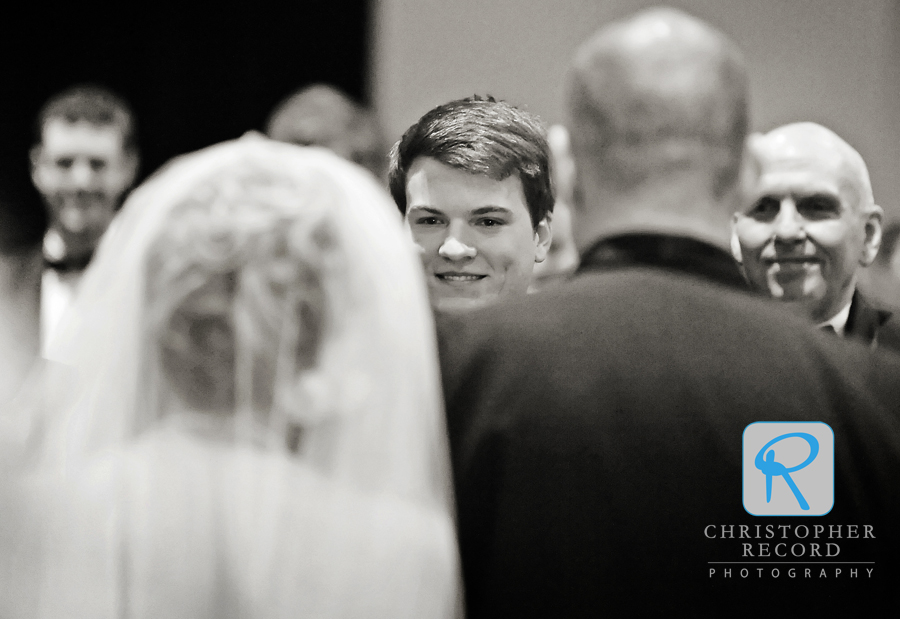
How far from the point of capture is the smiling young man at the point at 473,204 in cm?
146

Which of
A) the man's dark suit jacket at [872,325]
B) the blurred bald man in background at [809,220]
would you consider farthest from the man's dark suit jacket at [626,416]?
the blurred bald man in background at [809,220]

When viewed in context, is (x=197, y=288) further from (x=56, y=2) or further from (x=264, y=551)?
(x=56, y=2)

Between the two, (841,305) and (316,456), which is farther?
(841,305)

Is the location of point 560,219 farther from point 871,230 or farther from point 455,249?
Answer: point 871,230

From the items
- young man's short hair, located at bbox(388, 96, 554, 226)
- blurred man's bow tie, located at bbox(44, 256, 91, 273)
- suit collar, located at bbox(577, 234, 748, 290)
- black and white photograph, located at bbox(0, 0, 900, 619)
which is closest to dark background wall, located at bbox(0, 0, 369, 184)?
black and white photograph, located at bbox(0, 0, 900, 619)

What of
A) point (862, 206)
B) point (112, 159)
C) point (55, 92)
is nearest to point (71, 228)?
point (112, 159)

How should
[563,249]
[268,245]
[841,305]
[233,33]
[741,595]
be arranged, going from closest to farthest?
[268,245]
[741,595]
[841,305]
[233,33]
[563,249]

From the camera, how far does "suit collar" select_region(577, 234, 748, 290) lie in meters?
1.19

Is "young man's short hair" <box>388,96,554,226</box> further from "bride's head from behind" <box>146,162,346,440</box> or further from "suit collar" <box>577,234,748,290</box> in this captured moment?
"bride's head from behind" <box>146,162,346,440</box>

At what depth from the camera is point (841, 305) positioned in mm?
1589

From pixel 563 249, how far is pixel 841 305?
1.96 ft

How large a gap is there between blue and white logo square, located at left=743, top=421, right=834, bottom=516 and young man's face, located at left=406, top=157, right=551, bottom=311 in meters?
0.43

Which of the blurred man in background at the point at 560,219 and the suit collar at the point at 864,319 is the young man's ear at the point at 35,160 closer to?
the blurred man in background at the point at 560,219

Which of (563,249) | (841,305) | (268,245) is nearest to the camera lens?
(268,245)
